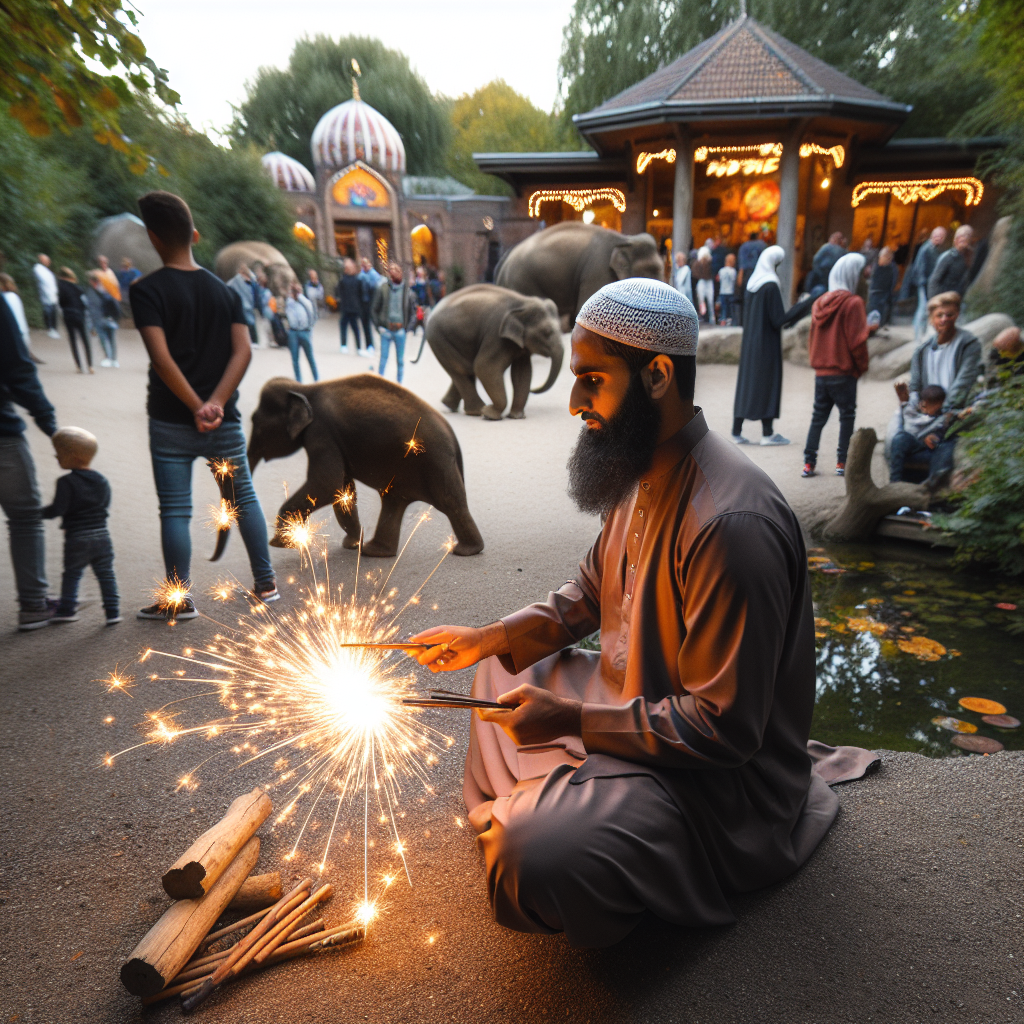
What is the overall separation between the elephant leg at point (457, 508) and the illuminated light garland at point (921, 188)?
20.1 meters

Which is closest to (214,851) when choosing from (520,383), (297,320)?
(520,383)

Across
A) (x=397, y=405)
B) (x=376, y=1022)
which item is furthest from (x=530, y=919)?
(x=397, y=405)

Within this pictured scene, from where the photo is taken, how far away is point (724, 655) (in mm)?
1724

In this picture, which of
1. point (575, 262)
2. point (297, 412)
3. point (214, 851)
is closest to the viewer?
point (214, 851)

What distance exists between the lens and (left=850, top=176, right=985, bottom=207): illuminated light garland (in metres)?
19.6

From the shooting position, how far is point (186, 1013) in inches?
71.7

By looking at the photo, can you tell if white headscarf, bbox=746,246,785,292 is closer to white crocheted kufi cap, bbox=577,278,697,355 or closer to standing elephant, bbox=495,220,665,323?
standing elephant, bbox=495,220,665,323

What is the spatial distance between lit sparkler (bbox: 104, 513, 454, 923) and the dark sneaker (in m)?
0.28

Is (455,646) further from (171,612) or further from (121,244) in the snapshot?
(121,244)

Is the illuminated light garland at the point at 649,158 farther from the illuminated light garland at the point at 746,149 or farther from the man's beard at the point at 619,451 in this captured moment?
the man's beard at the point at 619,451

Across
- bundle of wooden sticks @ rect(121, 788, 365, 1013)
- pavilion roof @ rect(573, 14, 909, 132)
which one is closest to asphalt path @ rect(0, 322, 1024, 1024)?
bundle of wooden sticks @ rect(121, 788, 365, 1013)

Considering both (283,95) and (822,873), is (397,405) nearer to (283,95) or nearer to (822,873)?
(822,873)

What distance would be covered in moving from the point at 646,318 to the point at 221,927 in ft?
6.95

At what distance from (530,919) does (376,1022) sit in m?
0.49
